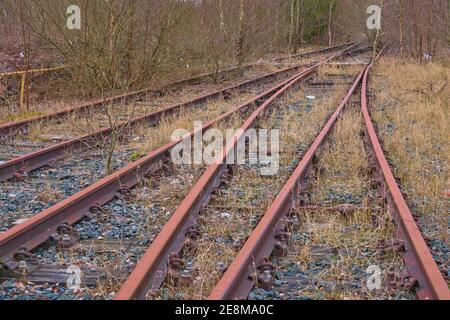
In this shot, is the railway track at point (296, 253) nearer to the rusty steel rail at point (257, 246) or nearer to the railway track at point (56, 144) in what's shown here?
the rusty steel rail at point (257, 246)

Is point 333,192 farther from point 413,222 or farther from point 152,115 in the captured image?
point 152,115

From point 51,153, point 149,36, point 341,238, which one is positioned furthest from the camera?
point 149,36

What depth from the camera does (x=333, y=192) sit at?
19.4 feet

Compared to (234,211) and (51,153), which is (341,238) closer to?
(234,211)

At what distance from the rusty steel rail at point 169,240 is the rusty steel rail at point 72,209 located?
0.80m

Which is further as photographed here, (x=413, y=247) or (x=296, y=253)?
(x=296, y=253)

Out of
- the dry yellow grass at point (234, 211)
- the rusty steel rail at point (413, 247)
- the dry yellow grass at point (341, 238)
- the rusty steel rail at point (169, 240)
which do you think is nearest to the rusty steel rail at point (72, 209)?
the rusty steel rail at point (169, 240)

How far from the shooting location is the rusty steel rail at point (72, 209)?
4.33m

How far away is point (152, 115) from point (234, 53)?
9.28 meters

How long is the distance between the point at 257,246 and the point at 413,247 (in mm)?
1083

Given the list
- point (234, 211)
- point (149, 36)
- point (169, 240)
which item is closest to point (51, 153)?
point (234, 211)

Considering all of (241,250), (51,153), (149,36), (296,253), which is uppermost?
(149,36)

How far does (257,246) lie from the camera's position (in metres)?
4.16
